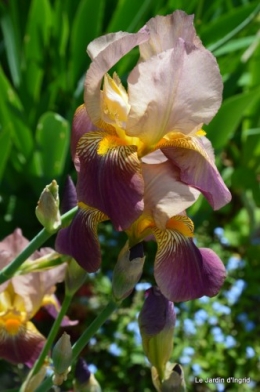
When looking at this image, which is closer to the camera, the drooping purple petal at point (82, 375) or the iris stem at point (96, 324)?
the iris stem at point (96, 324)

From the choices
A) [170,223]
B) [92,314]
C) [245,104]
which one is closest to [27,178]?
[92,314]

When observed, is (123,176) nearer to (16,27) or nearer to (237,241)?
(16,27)

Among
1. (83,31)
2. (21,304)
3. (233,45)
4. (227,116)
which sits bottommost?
(227,116)

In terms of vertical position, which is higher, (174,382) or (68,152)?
(174,382)

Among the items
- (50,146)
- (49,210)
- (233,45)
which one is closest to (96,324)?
(49,210)

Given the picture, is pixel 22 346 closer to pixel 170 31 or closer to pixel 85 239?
pixel 85 239

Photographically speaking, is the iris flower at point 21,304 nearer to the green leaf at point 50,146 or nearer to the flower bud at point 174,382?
the flower bud at point 174,382

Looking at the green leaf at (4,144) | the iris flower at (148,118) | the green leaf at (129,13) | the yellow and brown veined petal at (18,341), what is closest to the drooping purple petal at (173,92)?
the iris flower at (148,118)
